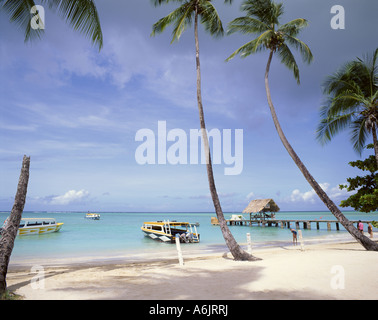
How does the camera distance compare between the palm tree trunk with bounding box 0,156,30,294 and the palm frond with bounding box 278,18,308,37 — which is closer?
the palm tree trunk with bounding box 0,156,30,294

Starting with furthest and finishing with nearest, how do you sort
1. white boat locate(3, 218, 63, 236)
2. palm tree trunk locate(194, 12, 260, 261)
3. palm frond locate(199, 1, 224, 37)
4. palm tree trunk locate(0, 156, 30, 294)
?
1. white boat locate(3, 218, 63, 236)
2. palm frond locate(199, 1, 224, 37)
3. palm tree trunk locate(194, 12, 260, 261)
4. palm tree trunk locate(0, 156, 30, 294)

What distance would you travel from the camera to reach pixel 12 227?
766 centimetres

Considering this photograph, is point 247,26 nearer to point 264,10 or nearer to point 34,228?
point 264,10

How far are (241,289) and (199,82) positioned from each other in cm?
A: 1038

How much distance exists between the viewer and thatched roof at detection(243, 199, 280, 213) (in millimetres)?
52375

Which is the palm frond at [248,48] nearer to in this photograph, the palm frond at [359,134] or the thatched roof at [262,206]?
the palm frond at [359,134]

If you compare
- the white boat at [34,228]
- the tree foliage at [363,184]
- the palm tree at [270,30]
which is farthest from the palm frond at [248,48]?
the white boat at [34,228]

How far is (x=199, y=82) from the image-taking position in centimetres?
1442

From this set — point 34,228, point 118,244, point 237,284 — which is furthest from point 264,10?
point 34,228

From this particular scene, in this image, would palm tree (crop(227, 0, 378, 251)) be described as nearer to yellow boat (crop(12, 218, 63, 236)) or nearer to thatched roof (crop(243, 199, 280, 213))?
yellow boat (crop(12, 218, 63, 236))

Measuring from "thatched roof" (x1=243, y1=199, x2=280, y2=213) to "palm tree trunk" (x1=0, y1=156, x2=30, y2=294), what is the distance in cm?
4808

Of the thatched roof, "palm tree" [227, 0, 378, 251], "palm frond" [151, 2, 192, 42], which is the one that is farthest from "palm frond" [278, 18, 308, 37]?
the thatched roof

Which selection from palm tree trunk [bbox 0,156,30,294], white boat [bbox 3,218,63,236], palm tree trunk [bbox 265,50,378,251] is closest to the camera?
palm tree trunk [bbox 0,156,30,294]
